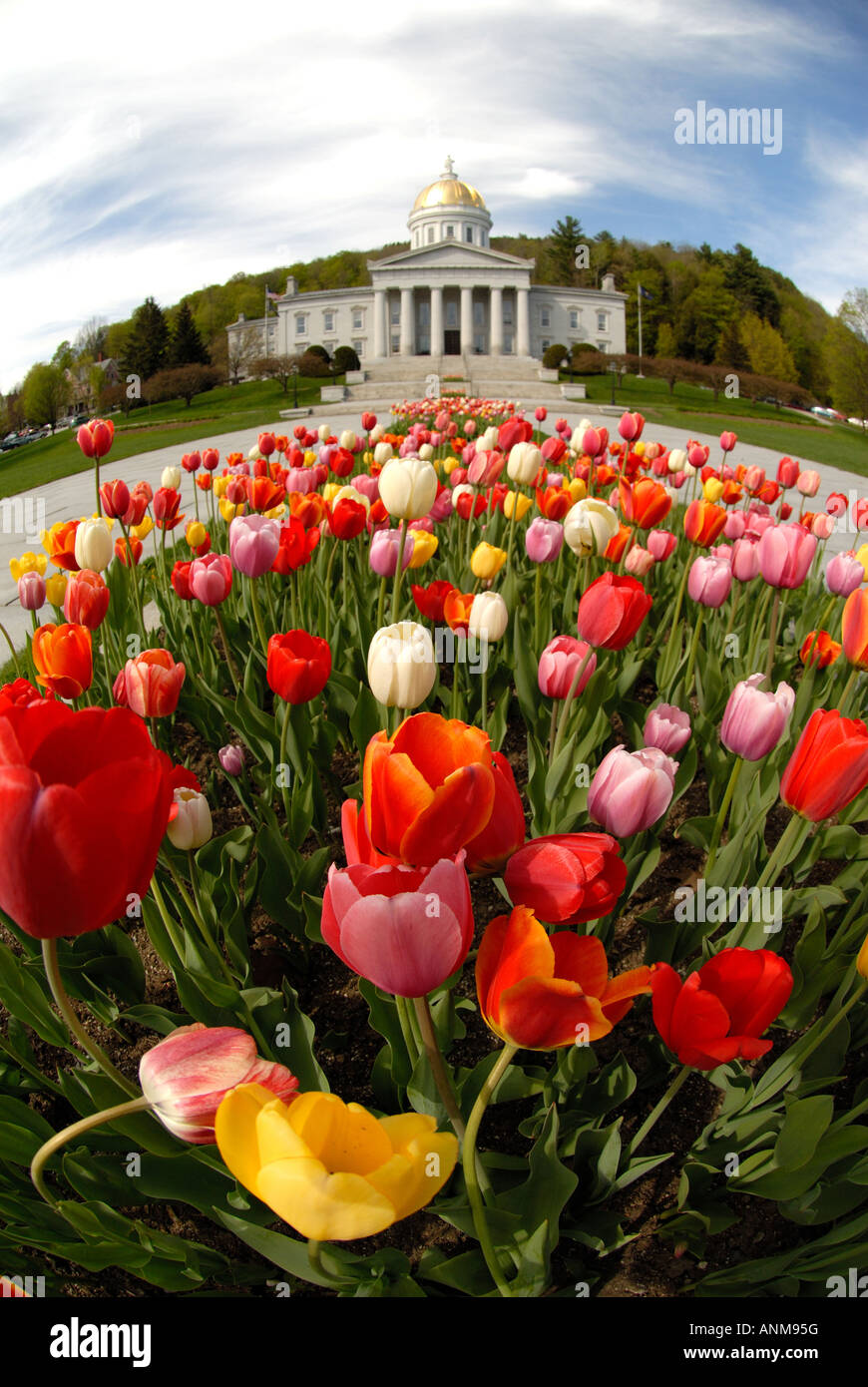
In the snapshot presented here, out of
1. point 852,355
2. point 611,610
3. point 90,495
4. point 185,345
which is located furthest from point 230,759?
point 185,345

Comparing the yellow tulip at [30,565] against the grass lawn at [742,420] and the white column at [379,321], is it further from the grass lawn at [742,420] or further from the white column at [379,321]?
the white column at [379,321]

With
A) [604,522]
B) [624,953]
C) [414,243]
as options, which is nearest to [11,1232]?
[624,953]

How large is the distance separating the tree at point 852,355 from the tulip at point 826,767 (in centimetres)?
3707

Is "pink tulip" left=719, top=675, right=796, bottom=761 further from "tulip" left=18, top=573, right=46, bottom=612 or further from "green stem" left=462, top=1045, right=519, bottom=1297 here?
"tulip" left=18, top=573, right=46, bottom=612

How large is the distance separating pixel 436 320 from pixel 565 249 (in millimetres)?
22481

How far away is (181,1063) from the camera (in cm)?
67

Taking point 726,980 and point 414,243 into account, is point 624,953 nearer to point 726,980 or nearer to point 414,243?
point 726,980

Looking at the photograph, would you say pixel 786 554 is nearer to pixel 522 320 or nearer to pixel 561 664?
pixel 561 664

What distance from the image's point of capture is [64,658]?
5.13 ft

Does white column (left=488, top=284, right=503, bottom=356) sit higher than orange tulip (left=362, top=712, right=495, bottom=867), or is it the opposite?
white column (left=488, top=284, right=503, bottom=356)

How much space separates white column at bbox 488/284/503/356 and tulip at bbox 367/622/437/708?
61001 millimetres

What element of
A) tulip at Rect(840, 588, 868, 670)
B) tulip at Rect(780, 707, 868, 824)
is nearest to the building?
tulip at Rect(840, 588, 868, 670)

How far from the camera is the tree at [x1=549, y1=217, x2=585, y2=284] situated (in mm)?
71625
